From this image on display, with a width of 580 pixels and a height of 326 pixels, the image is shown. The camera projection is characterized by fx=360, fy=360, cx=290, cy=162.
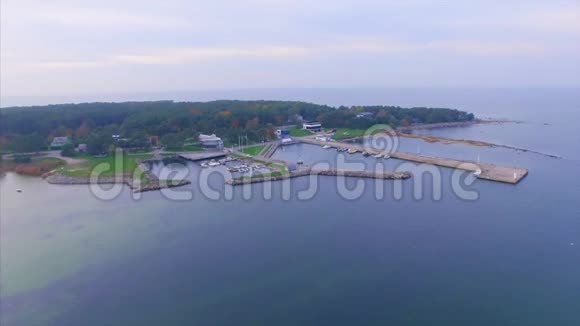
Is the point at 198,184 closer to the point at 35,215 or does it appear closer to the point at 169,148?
the point at 35,215

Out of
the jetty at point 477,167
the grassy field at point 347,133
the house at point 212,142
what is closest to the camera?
the jetty at point 477,167

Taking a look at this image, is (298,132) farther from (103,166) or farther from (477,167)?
(103,166)

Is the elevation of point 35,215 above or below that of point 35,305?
above

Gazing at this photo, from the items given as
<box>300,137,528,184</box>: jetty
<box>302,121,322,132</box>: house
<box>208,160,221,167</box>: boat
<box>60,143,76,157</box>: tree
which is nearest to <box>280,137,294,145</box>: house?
<box>302,121,322,132</box>: house

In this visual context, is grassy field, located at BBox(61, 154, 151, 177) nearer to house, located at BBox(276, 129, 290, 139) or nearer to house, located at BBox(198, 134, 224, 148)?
house, located at BBox(198, 134, 224, 148)

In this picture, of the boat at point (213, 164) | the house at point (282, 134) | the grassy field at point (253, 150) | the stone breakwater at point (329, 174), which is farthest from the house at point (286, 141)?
the stone breakwater at point (329, 174)

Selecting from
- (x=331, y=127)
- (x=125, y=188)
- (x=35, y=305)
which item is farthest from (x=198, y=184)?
(x=331, y=127)

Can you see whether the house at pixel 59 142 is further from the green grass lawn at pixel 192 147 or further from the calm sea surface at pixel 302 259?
the calm sea surface at pixel 302 259
